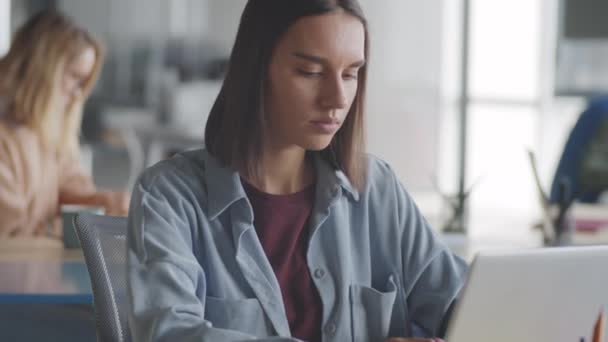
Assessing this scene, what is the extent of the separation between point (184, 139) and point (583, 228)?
3.41 meters

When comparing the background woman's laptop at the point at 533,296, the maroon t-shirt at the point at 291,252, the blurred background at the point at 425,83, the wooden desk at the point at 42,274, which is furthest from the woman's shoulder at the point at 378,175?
the blurred background at the point at 425,83

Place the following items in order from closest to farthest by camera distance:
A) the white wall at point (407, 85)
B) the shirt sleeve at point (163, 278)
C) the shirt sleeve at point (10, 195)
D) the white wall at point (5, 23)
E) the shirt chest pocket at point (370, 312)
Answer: the shirt sleeve at point (163, 278), the shirt chest pocket at point (370, 312), the shirt sleeve at point (10, 195), the white wall at point (407, 85), the white wall at point (5, 23)

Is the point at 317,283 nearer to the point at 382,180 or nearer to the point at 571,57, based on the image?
the point at 382,180

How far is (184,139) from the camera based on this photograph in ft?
21.0

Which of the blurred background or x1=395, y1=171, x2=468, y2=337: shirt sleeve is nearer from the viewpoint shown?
x1=395, y1=171, x2=468, y2=337: shirt sleeve

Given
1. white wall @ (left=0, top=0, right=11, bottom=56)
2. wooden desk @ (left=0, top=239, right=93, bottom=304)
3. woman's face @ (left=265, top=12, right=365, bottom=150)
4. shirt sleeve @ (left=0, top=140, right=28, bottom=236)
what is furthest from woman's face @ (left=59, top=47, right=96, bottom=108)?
white wall @ (left=0, top=0, right=11, bottom=56)

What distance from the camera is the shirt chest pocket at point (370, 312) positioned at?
1756 millimetres

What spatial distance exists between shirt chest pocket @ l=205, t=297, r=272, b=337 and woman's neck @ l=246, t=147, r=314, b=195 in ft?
0.66

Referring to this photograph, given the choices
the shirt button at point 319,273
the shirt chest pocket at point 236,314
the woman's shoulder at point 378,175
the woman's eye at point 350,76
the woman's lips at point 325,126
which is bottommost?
the shirt chest pocket at point 236,314

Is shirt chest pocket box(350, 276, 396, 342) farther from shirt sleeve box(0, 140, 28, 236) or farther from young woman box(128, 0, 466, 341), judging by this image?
shirt sleeve box(0, 140, 28, 236)

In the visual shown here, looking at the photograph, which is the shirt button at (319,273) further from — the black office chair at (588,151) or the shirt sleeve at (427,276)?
the black office chair at (588,151)

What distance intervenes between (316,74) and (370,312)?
38 centimetres

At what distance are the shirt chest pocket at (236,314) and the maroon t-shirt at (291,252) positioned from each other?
7cm

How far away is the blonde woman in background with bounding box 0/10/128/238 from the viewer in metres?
3.34
